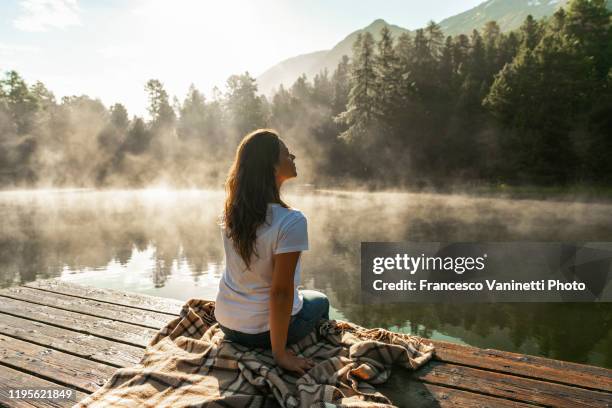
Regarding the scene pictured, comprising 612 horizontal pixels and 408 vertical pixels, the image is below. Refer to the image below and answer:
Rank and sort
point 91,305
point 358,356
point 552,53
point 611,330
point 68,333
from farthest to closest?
1. point 552,53
2. point 611,330
3. point 91,305
4. point 68,333
5. point 358,356

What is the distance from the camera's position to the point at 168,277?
26.6ft

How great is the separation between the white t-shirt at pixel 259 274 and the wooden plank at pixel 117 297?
144 centimetres

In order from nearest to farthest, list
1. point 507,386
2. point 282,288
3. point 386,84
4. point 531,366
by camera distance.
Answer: point 282,288, point 507,386, point 531,366, point 386,84

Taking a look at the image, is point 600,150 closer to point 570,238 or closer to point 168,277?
point 570,238

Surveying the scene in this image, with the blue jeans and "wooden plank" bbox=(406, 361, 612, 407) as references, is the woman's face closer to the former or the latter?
the blue jeans

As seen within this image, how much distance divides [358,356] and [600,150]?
1177 inches

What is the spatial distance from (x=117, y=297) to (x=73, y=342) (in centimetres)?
110

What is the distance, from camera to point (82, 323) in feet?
11.8

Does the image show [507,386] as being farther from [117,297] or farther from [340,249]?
[340,249]

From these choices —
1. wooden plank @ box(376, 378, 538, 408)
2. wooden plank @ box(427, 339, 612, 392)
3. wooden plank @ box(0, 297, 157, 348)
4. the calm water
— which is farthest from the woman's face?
the calm water

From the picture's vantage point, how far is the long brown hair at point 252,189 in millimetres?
2287

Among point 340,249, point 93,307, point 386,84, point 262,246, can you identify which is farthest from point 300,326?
point 386,84

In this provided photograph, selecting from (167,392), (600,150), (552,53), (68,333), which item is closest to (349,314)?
(68,333)

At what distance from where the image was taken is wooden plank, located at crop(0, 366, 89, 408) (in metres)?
2.37
